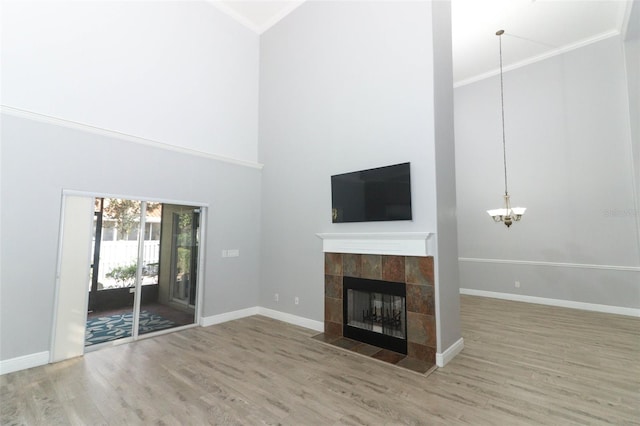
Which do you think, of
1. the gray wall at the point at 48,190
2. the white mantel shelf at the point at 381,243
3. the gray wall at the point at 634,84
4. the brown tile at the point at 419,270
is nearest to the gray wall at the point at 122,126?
the gray wall at the point at 48,190

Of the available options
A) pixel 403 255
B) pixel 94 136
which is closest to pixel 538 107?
pixel 403 255

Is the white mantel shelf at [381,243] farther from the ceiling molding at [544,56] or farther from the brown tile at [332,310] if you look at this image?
the ceiling molding at [544,56]

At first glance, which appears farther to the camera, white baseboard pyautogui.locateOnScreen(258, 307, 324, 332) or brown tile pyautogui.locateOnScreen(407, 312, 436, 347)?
white baseboard pyautogui.locateOnScreen(258, 307, 324, 332)

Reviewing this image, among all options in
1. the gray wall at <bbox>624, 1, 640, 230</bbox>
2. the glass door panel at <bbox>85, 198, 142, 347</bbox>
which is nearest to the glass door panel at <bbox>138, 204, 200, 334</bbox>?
the glass door panel at <bbox>85, 198, 142, 347</bbox>

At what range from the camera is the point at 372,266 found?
13.2ft

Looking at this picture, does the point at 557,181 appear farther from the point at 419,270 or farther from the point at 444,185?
the point at 419,270

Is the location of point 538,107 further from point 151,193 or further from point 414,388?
point 151,193

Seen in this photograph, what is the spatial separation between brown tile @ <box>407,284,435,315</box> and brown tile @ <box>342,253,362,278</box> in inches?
30.5

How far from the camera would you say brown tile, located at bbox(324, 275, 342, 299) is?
4.37 meters

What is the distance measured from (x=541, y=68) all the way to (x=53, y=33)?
27.8 ft

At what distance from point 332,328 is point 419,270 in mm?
1661

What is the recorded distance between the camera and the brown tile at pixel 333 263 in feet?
14.4

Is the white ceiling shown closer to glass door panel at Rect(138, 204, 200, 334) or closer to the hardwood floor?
glass door panel at Rect(138, 204, 200, 334)

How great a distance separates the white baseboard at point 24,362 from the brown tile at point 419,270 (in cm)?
437
